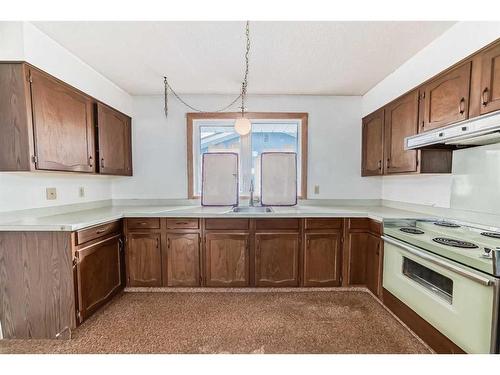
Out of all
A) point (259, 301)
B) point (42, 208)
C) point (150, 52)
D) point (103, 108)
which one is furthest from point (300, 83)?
point (42, 208)

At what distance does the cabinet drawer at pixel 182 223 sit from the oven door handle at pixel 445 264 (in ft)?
5.79

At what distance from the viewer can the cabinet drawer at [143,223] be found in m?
2.28

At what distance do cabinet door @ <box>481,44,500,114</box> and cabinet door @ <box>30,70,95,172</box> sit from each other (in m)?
2.91

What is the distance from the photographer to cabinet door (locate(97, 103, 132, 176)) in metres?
2.25

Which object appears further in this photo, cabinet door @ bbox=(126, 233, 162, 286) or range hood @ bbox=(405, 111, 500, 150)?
cabinet door @ bbox=(126, 233, 162, 286)

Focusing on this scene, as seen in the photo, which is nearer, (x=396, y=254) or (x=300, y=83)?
(x=396, y=254)

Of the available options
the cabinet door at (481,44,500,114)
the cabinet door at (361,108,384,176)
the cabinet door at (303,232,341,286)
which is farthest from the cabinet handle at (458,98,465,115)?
the cabinet door at (303,232,341,286)

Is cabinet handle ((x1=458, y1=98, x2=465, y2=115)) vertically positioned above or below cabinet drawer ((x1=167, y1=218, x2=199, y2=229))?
above

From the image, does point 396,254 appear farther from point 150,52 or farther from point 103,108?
point 103,108

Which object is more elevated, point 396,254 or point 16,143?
point 16,143

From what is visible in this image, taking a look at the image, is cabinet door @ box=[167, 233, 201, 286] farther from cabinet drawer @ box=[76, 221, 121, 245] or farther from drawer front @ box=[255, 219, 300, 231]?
drawer front @ box=[255, 219, 300, 231]

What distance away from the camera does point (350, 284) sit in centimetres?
231
